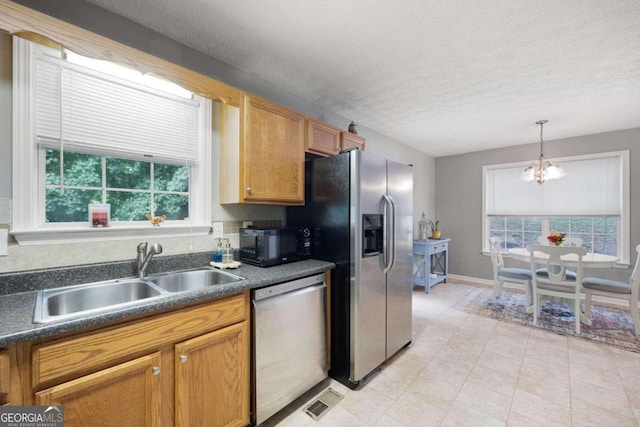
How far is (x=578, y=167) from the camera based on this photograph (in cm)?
415

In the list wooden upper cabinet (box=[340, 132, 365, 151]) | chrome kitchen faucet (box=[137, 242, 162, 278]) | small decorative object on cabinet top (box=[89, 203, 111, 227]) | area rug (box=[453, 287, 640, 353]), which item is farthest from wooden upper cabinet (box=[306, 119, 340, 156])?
area rug (box=[453, 287, 640, 353])

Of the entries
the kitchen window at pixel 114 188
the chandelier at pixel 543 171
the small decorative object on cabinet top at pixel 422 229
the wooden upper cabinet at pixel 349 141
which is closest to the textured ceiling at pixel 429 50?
the wooden upper cabinet at pixel 349 141

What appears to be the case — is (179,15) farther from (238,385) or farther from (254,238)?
(238,385)

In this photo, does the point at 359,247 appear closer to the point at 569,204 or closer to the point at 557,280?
the point at 557,280

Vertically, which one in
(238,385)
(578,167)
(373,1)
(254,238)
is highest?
(373,1)

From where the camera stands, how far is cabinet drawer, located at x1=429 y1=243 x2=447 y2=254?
4453mm

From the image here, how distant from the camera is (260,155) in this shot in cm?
208

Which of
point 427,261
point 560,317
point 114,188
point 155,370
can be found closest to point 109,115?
point 114,188

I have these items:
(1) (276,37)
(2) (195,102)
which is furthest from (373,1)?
(2) (195,102)

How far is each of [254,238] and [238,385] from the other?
95cm

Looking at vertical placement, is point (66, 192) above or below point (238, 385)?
above

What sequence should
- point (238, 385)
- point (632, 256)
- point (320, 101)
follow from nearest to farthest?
point (238, 385) → point (320, 101) → point (632, 256)

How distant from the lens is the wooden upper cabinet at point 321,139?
8.07 ft

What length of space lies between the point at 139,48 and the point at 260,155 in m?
1.00
